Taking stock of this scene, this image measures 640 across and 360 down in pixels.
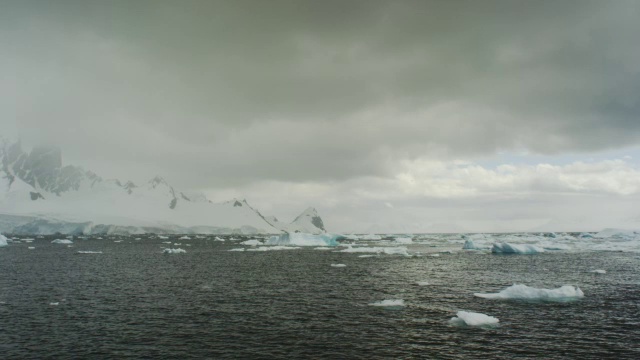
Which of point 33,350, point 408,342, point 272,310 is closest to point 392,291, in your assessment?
point 272,310

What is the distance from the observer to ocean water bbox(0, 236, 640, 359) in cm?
2233

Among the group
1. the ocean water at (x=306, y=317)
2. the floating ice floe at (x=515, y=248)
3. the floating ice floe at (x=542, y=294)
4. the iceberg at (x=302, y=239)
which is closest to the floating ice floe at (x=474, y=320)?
the ocean water at (x=306, y=317)

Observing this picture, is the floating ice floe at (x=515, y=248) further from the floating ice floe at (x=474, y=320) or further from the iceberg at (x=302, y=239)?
the floating ice floe at (x=474, y=320)

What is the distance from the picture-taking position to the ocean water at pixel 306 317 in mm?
22328

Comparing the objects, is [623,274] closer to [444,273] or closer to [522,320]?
[444,273]

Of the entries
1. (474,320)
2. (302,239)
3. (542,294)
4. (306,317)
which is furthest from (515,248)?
(306,317)

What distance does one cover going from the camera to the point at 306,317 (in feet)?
97.9

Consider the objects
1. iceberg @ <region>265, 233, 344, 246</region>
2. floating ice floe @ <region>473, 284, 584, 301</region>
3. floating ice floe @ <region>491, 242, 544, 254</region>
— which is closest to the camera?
floating ice floe @ <region>473, 284, 584, 301</region>

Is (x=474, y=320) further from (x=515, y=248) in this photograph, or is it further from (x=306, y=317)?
(x=515, y=248)

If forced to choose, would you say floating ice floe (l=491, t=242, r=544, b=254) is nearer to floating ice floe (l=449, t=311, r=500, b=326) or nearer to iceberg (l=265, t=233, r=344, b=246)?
iceberg (l=265, t=233, r=344, b=246)

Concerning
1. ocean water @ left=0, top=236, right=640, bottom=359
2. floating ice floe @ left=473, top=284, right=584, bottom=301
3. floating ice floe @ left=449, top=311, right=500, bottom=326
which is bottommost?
ocean water @ left=0, top=236, right=640, bottom=359

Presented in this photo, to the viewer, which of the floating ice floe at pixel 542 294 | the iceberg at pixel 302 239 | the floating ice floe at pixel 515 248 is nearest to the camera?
the floating ice floe at pixel 542 294

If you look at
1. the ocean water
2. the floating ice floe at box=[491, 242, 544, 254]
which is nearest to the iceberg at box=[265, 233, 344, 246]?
the floating ice floe at box=[491, 242, 544, 254]

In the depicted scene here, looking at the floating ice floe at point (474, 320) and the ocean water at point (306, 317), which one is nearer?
the ocean water at point (306, 317)
